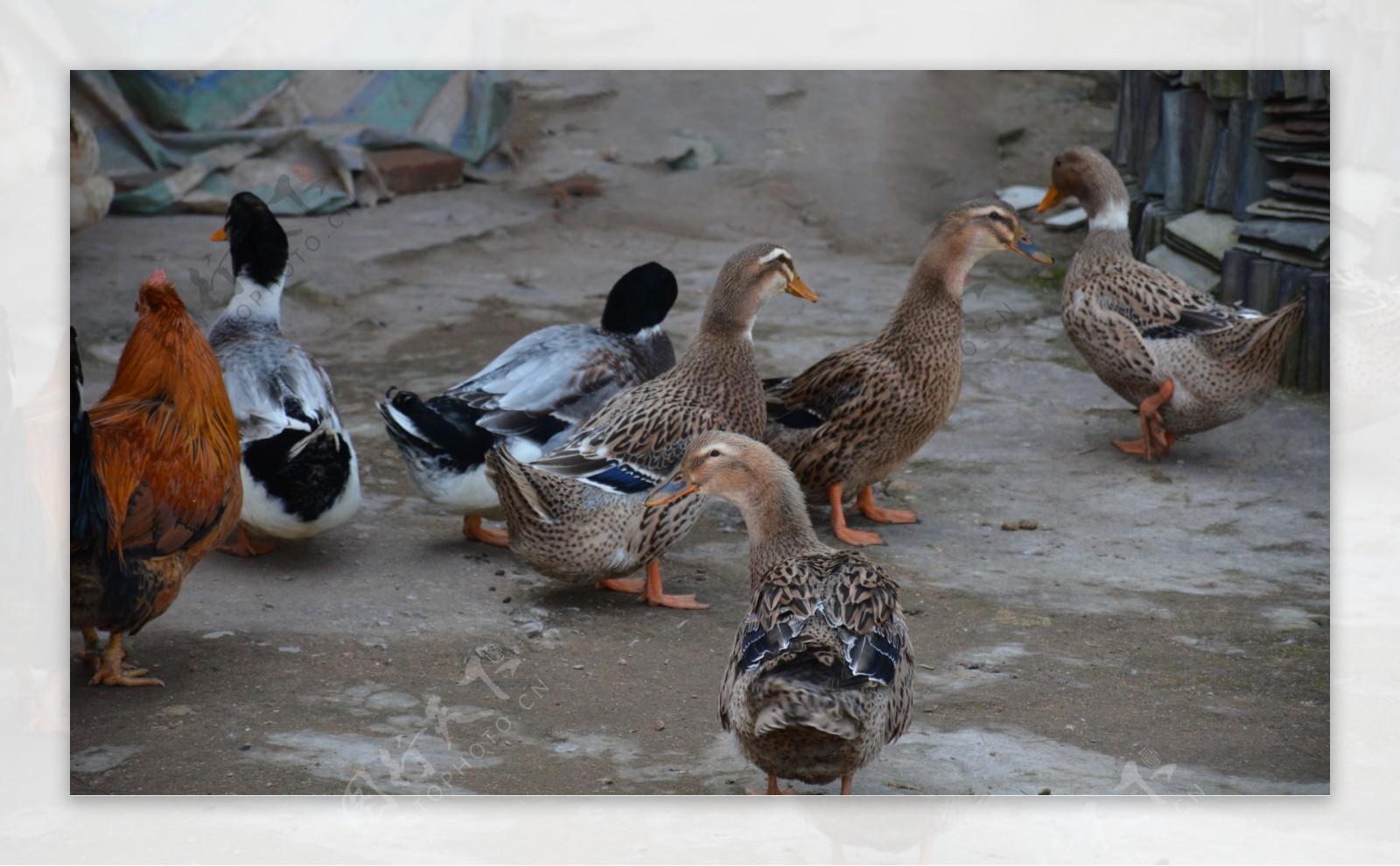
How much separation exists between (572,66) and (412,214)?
190cm

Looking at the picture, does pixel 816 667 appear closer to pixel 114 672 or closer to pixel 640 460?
pixel 640 460

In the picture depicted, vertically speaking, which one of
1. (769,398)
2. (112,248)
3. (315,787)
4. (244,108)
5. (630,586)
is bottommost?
(315,787)

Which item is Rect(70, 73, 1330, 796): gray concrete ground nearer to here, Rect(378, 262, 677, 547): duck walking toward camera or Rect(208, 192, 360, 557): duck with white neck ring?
Rect(208, 192, 360, 557): duck with white neck ring

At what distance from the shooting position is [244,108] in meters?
3.76

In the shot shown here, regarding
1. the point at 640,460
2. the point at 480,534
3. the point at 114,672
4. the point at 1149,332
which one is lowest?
the point at 114,672

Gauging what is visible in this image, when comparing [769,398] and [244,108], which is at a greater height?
[244,108]

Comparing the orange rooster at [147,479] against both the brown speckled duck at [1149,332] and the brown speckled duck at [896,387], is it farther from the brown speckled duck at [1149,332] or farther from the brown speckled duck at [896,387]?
the brown speckled duck at [1149,332]

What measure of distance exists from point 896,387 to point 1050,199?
3.74ft

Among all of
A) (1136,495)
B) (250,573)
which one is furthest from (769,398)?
(250,573)

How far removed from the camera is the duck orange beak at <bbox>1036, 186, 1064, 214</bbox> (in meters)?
4.79

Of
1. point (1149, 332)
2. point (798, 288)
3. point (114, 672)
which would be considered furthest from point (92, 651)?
point (1149, 332)

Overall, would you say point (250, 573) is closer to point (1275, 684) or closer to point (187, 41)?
point (187, 41)

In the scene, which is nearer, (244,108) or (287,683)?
(287,683)

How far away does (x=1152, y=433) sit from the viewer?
4617 millimetres
